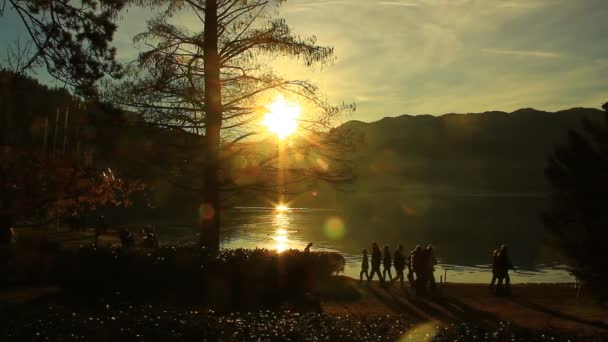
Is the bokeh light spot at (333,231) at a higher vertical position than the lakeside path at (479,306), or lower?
higher

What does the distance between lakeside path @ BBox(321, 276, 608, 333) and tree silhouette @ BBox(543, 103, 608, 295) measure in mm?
1459

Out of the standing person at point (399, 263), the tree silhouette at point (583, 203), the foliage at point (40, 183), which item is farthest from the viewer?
the standing person at point (399, 263)

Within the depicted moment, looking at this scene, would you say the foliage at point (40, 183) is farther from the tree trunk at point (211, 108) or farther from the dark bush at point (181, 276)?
Result: the tree trunk at point (211, 108)

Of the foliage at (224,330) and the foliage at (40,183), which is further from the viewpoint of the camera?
the foliage at (40,183)

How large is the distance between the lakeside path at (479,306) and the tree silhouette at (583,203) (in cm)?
146

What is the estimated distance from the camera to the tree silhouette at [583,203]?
14.0 m

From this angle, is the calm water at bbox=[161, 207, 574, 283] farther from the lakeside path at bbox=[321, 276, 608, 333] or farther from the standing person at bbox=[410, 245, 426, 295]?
the standing person at bbox=[410, 245, 426, 295]

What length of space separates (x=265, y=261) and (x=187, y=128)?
3820 mm

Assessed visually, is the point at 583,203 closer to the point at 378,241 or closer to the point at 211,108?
the point at 211,108

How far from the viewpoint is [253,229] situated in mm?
84000

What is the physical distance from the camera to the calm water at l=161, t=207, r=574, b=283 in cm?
4379

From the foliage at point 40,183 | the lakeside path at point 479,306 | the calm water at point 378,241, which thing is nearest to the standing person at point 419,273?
the lakeside path at point 479,306

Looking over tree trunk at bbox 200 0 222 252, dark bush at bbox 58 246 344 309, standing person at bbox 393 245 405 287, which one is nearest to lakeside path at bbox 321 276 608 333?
standing person at bbox 393 245 405 287

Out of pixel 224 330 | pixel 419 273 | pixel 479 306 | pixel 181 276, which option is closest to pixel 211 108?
pixel 181 276
